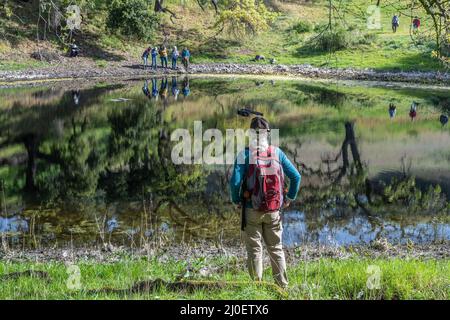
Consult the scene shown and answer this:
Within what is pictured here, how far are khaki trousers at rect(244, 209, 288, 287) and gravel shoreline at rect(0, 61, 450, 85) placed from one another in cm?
3504

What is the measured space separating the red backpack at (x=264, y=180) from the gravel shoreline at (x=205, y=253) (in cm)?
337

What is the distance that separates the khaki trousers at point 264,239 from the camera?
23.2 ft

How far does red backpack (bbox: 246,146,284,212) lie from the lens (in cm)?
680

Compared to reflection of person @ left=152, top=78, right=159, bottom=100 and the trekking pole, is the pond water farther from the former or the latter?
the trekking pole

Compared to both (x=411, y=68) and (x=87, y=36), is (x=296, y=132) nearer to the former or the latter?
(x=411, y=68)

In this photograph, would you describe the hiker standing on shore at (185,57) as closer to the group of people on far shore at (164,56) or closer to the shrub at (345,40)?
the group of people on far shore at (164,56)

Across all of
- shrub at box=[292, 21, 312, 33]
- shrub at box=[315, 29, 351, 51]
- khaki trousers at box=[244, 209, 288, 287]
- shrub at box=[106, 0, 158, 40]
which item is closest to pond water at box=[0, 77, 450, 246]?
khaki trousers at box=[244, 209, 288, 287]

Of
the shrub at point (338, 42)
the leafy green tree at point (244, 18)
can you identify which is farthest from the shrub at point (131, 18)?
the shrub at point (338, 42)

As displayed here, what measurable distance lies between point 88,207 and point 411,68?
1413 inches

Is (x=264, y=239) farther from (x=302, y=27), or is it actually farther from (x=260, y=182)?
(x=302, y=27)

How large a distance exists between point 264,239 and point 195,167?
1160 centimetres
